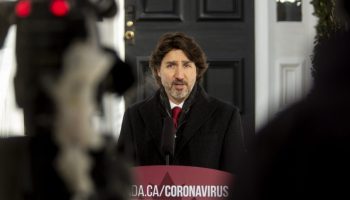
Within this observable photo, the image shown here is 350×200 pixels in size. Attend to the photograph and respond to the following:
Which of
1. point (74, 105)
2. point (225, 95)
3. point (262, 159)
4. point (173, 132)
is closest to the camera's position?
point (262, 159)

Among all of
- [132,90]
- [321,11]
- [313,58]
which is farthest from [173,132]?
[313,58]

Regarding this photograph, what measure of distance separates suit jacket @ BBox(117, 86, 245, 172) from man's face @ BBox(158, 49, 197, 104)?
0.06 meters

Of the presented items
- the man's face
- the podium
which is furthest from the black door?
the podium

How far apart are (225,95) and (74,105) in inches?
171

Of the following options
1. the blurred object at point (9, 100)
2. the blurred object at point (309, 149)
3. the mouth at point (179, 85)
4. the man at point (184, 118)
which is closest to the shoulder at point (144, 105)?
the man at point (184, 118)

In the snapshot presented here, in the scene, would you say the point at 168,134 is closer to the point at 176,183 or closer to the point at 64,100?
the point at 176,183

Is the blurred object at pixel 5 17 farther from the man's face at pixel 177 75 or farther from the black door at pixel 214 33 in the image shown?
the black door at pixel 214 33

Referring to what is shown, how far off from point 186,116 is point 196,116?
46 millimetres

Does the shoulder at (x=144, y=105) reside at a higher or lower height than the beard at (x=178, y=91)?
lower

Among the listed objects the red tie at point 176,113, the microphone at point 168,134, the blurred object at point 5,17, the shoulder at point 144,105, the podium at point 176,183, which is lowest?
the podium at point 176,183

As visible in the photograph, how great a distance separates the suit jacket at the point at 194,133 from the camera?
4176 millimetres

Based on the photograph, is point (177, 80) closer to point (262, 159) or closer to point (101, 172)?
point (101, 172)

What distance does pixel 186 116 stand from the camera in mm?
4246

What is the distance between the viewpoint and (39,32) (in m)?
1.57
